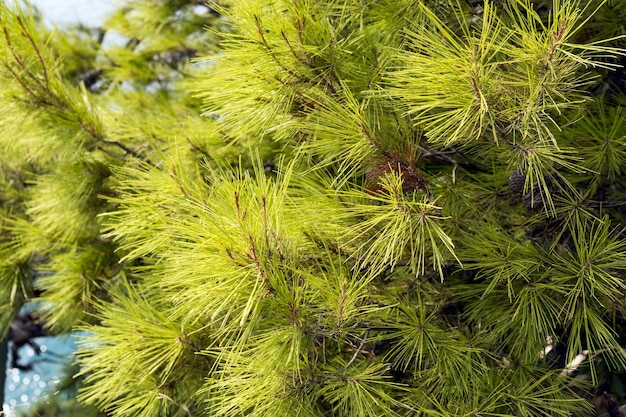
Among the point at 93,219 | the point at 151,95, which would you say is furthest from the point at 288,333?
the point at 151,95

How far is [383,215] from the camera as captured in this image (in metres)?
0.71

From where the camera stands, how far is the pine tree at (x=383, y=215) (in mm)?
705

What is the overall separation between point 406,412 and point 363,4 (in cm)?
50

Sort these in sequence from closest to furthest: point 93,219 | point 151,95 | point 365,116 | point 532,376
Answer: point 365,116
point 532,376
point 93,219
point 151,95

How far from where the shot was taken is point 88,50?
1.75 meters

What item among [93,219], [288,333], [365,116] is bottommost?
[93,219]

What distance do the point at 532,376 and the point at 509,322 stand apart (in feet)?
0.38

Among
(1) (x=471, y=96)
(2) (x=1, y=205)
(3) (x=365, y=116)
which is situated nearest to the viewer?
(1) (x=471, y=96)

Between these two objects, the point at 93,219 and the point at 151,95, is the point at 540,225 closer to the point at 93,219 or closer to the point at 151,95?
the point at 93,219

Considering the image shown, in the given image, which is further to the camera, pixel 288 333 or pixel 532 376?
pixel 532 376

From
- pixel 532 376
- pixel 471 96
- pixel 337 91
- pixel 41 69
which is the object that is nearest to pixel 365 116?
pixel 337 91

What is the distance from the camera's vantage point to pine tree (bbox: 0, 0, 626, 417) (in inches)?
27.7

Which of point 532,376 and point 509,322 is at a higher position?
point 509,322

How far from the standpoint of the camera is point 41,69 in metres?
1.09
